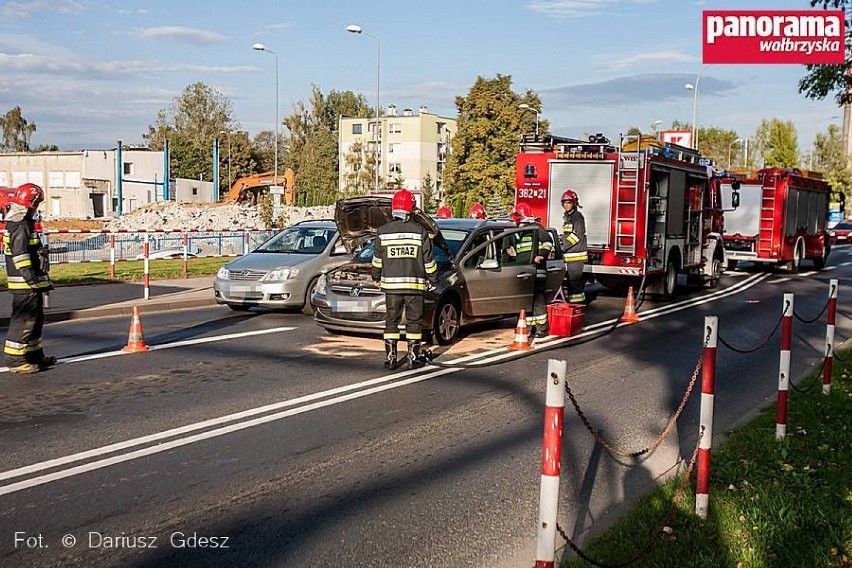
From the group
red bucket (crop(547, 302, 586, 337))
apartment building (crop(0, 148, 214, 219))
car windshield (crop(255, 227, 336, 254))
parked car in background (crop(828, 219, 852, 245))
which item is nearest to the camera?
red bucket (crop(547, 302, 586, 337))

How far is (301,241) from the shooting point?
1591 centimetres

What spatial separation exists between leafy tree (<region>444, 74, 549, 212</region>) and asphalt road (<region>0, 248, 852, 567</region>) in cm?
4974

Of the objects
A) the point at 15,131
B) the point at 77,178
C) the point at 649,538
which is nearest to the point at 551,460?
the point at 649,538

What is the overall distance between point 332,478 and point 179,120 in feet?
325

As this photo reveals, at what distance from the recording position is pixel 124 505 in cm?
531

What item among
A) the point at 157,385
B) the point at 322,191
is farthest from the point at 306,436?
the point at 322,191

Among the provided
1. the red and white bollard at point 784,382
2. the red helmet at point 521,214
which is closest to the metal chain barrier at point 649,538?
the red and white bollard at point 784,382

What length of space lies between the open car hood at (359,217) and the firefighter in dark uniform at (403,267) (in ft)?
15.4

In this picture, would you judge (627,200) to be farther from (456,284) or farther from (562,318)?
(456,284)

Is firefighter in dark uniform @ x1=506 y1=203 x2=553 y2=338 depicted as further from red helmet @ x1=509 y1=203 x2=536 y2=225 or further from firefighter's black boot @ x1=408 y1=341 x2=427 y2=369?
firefighter's black boot @ x1=408 y1=341 x2=427 y2=369

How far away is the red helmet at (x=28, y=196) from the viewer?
9.23m

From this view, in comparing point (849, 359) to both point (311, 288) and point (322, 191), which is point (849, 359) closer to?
point (311, 288)

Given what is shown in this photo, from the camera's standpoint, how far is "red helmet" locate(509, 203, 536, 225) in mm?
13642

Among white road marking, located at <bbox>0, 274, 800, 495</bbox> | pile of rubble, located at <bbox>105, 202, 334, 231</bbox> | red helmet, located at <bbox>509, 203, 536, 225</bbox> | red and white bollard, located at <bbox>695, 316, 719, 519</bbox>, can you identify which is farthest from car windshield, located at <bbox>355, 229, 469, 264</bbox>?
pile of rubble, located at <bbox>105, 202, 334, 231</bbox>
